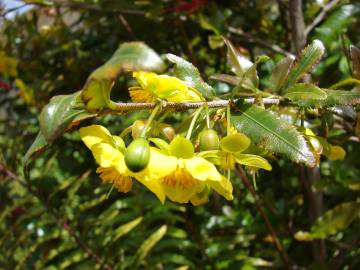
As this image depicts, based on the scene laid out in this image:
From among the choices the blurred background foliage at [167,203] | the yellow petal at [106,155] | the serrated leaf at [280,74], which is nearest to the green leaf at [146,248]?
the blurred background foliage at [167,203]

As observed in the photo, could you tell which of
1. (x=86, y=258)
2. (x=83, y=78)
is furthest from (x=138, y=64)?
(x=83, y=78)

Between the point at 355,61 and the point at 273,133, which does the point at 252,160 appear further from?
the point at 355,61

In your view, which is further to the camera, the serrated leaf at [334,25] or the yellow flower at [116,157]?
the serrated leaf at [334,25]

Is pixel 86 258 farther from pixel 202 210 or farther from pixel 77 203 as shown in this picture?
pixel 202 210

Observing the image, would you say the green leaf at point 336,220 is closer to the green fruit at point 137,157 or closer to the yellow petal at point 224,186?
the yellow petal at point 224,186

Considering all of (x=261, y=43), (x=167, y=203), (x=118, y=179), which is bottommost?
(x=167, y=203)

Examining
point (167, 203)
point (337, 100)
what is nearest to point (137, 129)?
point (337, 100)

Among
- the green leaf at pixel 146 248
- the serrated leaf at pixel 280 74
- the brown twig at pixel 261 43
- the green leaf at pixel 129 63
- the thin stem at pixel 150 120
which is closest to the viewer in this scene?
the green leaf at pixel 129 63
